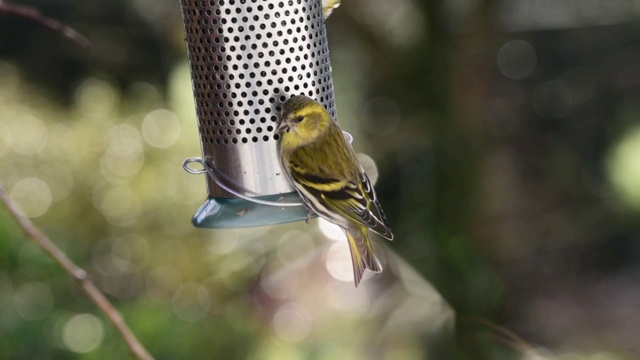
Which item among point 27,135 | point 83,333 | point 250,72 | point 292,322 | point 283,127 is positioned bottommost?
point 292,322

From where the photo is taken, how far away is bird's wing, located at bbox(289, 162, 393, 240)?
228cm

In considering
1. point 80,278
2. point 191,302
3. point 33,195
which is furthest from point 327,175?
point 33,195

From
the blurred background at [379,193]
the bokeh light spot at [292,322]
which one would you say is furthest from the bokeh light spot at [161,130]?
the bokeh light spot at [292,322]

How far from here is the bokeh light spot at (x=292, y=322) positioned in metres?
4.08

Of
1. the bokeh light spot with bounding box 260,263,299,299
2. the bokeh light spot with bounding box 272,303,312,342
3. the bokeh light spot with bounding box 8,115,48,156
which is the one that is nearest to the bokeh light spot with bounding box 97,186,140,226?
the bokeh light spot with bounding box 8,115,48,156

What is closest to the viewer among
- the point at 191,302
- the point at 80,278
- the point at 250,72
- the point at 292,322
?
the point at 80,278

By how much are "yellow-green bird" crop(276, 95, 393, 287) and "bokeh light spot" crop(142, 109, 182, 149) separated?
2414mm

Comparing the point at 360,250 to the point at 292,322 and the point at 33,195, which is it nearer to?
the point at 292,322

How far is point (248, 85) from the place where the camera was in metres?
2.34

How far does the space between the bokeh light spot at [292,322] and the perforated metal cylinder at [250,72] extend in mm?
1613

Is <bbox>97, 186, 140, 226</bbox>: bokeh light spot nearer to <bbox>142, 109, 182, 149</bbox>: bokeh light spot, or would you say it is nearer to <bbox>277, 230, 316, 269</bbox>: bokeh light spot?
<bbox>142, 109, 182, 149</bbox>: bokeh light spot

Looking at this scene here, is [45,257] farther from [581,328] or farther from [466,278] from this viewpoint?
[581,328]

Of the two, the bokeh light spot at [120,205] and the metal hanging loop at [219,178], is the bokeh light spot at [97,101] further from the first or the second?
the metal hanging loop at [219,178]

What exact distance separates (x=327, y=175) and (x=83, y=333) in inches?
62.9
